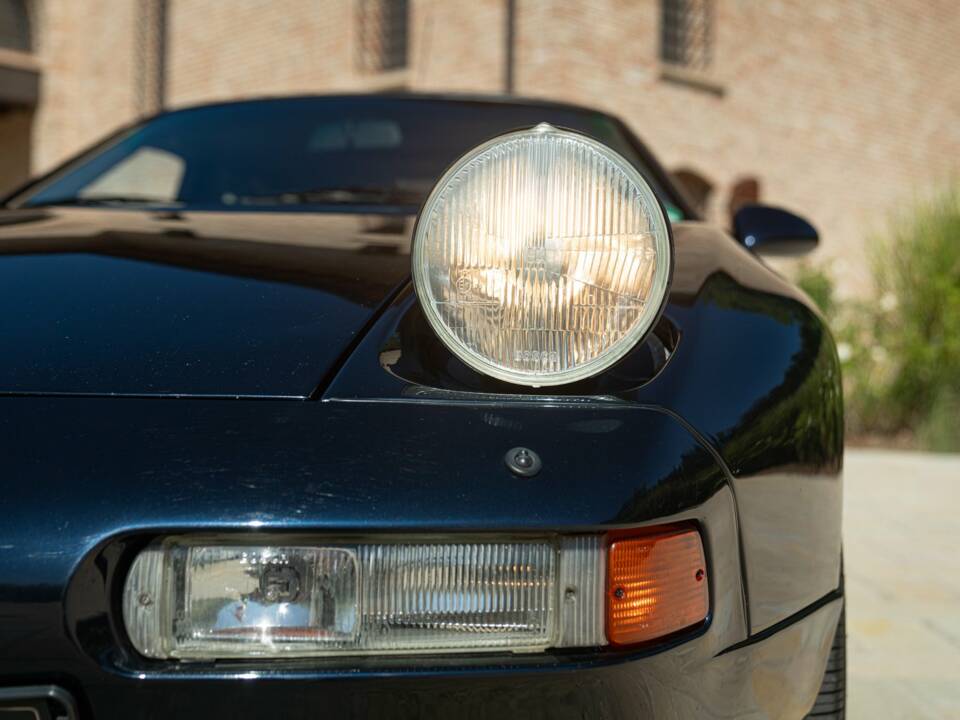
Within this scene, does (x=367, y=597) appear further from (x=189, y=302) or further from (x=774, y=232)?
(x=774, y=232)

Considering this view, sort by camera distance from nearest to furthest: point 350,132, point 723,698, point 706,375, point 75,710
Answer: point 75,710 < point 723,698 < point 706,375 < point 350,132

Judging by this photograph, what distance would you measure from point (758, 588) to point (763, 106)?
10649mm

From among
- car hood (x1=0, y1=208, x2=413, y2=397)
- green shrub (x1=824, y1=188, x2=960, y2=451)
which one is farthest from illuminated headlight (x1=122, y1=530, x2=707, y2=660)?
green shrub (x1=824, y1=188, x2=960, y2=451)

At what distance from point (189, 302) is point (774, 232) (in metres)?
1.41

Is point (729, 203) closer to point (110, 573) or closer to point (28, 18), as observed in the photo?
Answer: point (28, 18)

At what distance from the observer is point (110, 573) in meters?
0.92

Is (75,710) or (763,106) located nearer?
(75,710)

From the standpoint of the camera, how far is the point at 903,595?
298 centimetres

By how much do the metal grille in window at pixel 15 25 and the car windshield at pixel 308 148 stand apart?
12.6 m

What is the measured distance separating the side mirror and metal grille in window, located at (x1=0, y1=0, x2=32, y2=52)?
13.6 metres

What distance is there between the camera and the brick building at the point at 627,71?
9.27 metres

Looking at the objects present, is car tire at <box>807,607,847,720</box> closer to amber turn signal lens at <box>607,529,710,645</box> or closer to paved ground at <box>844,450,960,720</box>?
amber turn signal lens at <box>607,529,710,645</box>

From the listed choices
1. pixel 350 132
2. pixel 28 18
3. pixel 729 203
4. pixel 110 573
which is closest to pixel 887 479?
pixel 350 132

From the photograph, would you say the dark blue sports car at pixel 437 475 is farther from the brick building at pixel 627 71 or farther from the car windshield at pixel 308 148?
the brick building at pixel 627 71
